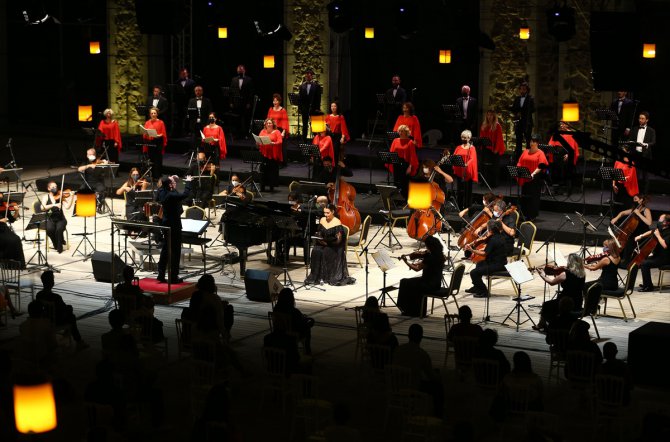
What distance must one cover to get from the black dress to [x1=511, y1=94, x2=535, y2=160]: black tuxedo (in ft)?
23.2

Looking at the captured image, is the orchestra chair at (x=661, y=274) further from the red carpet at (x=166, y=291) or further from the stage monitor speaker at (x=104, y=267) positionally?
the stage monitor speaker at (x=104, y=267)

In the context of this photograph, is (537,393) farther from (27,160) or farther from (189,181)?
(27,160)

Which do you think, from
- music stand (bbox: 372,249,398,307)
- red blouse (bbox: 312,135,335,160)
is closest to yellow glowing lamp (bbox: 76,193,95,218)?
music stand (bbox: 372,249,398,307)

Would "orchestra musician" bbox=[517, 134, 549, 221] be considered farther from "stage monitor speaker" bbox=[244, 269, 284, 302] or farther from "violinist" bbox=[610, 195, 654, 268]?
"stage monitor speaker" bbox=[244, 269, 284, 302]

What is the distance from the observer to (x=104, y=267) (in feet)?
58.8

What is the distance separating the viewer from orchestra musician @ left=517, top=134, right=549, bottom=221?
2125 cm

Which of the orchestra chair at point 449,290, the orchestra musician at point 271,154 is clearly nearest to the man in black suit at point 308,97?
the orchestra musician at point 271,154

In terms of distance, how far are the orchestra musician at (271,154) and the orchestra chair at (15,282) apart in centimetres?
662

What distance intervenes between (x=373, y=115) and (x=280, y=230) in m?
10.2

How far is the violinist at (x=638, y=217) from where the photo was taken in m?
17.8

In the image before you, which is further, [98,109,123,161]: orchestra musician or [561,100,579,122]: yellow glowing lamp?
[98,109,123,161]: orchestra musician

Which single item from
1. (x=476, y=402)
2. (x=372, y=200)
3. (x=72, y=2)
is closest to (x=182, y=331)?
(x=476, y=402)

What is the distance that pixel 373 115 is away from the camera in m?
28.2

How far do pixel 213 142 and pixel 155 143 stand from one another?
1.50m
